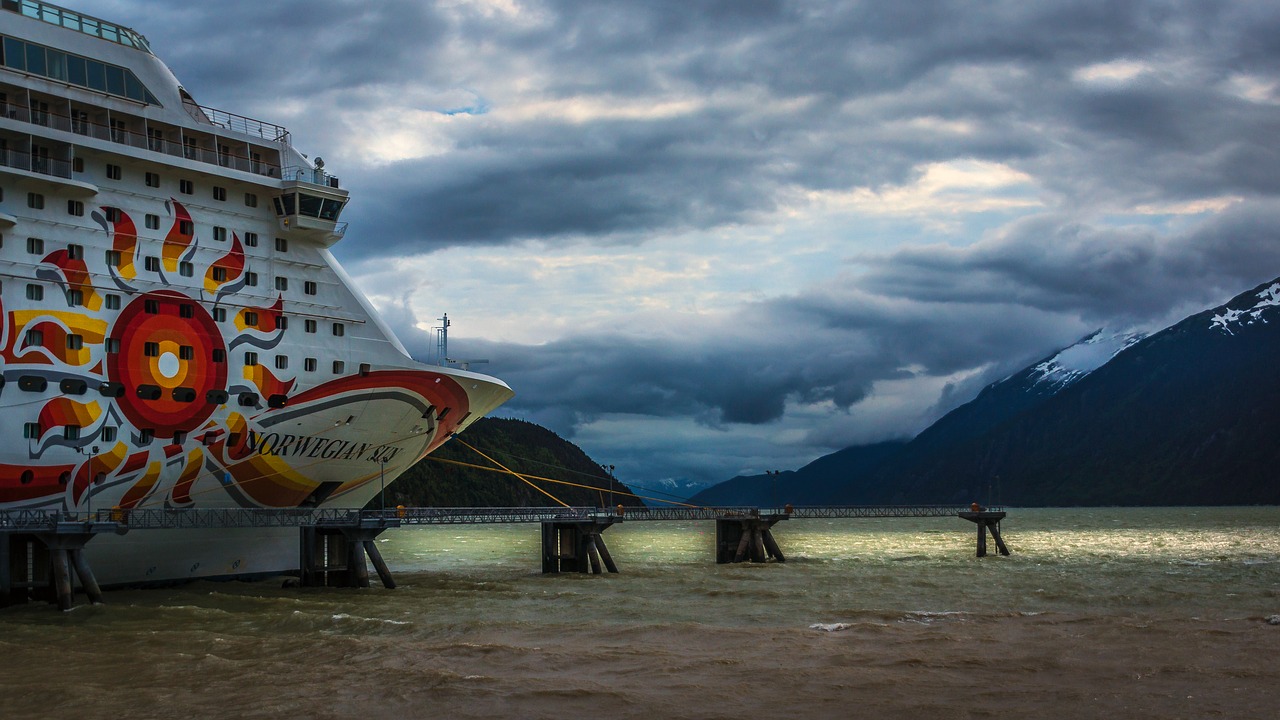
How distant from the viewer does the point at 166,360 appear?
40.7 meters

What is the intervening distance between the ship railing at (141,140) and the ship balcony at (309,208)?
169 cm

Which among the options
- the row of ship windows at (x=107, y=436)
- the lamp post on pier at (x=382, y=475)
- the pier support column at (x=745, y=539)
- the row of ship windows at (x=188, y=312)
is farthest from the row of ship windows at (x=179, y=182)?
the pier support column at (x=745, y=539)

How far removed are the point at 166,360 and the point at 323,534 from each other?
34.6ft

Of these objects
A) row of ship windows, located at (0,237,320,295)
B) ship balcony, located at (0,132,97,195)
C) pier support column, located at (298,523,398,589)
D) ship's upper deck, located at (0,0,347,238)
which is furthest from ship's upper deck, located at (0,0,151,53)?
pier support column, located at (298,523,398,589)

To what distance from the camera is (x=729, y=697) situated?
82.6 feet

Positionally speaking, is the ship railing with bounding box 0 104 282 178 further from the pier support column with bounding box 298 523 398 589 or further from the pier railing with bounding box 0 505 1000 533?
the pier support column with bounding box 298 523 398 589

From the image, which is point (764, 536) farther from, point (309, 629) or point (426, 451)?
point (309, 629)

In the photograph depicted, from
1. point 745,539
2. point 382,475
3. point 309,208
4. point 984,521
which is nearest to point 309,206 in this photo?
point 309,208

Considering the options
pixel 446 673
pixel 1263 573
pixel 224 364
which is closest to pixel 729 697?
pixel 446 673

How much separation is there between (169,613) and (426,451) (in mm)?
15226

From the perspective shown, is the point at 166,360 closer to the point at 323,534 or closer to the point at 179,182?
the point at 179,182

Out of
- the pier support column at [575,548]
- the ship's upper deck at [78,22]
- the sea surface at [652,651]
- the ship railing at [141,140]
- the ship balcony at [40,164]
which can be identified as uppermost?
the ship's upper deck at [78,22]

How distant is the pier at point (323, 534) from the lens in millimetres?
37844

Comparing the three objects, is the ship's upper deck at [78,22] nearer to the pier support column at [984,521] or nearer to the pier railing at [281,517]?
the pier railing at [281,517]
